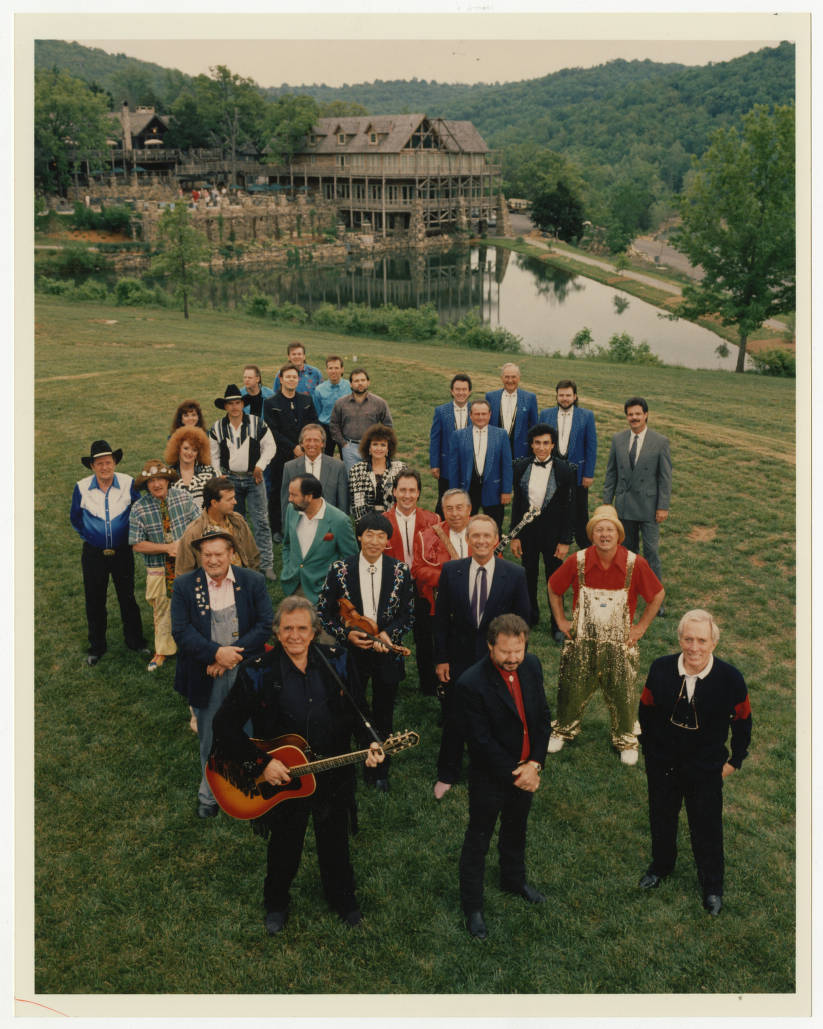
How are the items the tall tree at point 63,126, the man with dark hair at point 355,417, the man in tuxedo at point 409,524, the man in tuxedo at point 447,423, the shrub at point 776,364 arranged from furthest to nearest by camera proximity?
the tall tree at point 63,126 → the shrub at point 776,364 → the man with dark hair at point 355,417 → the man in tuxedo at point 447,423 → the man in tuxedo at point 409,524

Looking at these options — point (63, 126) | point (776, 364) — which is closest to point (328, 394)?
point (776, 364)

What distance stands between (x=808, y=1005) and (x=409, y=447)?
9905 mm

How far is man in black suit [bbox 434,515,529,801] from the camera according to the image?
547cm

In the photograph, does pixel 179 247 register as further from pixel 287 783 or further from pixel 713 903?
pixel 713 903

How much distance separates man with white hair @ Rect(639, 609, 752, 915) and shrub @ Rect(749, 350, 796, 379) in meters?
24.2

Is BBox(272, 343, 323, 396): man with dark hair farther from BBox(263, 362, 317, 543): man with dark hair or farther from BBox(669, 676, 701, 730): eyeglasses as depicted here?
BBox(669, 676, 701, 730): eyeglasses

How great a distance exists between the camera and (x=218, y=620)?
17.5ft

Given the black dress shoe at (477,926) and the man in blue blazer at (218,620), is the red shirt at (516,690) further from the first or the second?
the man in blue blazer at (218,620)

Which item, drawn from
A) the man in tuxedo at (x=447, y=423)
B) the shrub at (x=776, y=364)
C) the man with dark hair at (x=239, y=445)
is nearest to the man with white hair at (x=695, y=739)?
the man in tuxedo at (x=447, y=423)

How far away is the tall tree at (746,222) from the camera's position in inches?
1061

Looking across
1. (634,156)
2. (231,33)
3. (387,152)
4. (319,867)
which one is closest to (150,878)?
(319,867)

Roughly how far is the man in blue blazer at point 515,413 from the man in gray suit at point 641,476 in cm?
98

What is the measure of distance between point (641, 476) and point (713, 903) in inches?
169

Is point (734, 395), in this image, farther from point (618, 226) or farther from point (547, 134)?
point (547, 134)
